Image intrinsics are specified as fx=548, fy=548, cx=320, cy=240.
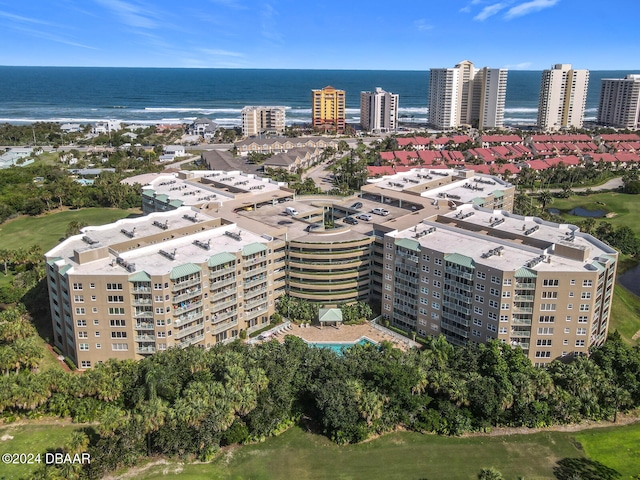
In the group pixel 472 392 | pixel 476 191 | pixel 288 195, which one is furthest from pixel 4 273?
pixel 476 191

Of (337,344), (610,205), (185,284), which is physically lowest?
(337,344)

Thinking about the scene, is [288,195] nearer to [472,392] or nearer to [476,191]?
[476,191]

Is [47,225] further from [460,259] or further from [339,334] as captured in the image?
[460,259]

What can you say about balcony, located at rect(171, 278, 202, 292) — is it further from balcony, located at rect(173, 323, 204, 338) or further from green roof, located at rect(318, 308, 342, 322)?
green roof, located at rect(318, 308, 342, 322)

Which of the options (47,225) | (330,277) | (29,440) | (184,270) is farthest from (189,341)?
(47,225)

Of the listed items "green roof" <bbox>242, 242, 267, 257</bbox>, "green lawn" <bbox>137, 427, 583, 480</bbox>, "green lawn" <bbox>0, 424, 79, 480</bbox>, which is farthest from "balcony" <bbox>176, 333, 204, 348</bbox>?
"green lawn" <bbox>137, 427, 583, 480</bbox>

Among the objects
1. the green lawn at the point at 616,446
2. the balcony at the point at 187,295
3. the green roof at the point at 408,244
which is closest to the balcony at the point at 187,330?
the balcony at the point at 187,295
